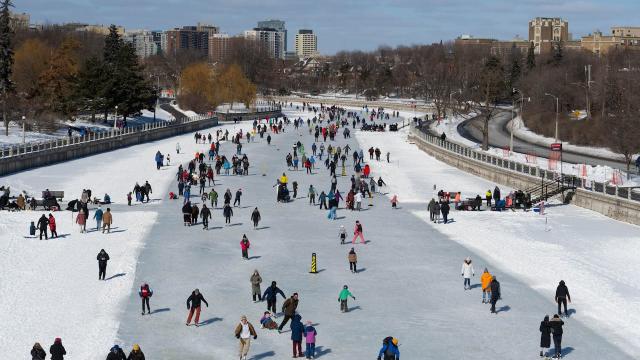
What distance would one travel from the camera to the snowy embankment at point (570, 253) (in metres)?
20.7

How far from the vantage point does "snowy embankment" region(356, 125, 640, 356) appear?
20719 mm

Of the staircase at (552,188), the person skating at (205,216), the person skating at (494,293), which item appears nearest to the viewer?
the person skating at (494,293)

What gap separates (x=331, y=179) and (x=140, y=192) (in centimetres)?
1196

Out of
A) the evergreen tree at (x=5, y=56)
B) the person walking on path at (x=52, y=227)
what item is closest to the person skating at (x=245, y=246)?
the person walking on path at (x=52, y=227)

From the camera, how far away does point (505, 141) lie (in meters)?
80.3

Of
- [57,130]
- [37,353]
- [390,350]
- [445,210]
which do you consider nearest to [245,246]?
[445,210]

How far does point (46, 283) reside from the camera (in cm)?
2277

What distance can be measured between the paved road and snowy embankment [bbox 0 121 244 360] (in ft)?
97.9

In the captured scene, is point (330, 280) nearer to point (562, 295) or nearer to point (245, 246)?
point (245, 246)

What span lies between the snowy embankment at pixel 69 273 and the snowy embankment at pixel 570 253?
9598 millimetres

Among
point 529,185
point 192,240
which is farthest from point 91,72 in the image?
point 192,240

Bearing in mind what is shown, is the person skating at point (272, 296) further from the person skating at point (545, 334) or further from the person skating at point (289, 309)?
the person skating at point (545, 334)

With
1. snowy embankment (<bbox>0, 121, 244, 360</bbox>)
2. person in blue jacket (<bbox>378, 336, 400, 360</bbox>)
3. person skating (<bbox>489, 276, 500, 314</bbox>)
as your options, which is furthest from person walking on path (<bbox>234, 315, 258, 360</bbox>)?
person skating (<bbox>489, 276, 500, 314</bbox>)

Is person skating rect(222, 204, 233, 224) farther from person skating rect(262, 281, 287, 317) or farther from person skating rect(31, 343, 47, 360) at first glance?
person skating rect(31, 343, 47, 360)
